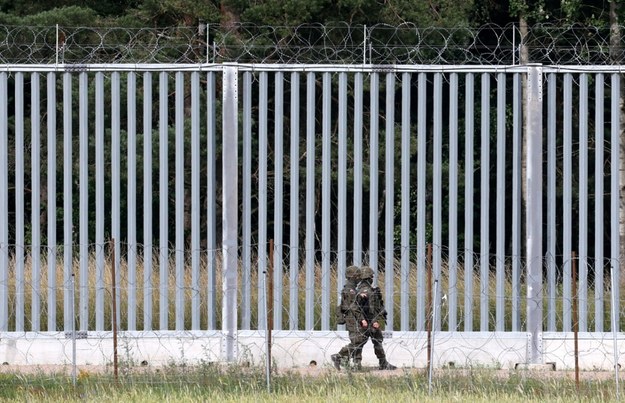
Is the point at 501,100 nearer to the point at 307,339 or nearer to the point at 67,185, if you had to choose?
the point at 307,339

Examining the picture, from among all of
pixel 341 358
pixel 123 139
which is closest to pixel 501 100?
pixel 341 358

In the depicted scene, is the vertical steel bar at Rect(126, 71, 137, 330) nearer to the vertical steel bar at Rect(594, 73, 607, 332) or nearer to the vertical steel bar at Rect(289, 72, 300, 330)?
the vertical steel bar at Rect(289, 72, 300, 330)

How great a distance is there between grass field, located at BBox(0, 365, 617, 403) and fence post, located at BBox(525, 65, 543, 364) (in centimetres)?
61

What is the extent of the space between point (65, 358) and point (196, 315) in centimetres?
127

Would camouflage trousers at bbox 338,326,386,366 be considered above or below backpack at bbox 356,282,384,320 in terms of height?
below

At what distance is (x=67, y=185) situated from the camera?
484 inches

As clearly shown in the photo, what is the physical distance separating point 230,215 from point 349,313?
1465 mm

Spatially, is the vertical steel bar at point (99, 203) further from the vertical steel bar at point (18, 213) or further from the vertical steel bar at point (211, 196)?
the vertical steel bar at point (211, 196)

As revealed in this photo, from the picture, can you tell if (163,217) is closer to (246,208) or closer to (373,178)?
(246,208)

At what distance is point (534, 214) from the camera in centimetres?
1238

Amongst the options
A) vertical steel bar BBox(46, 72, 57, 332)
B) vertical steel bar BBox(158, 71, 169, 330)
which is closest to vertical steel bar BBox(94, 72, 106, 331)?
vertical steel bar BBox(46, 72, 57, 332)

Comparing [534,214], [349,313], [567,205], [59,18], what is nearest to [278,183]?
[349,313]

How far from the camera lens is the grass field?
9578 mm

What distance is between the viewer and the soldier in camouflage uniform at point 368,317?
39.2 ft
